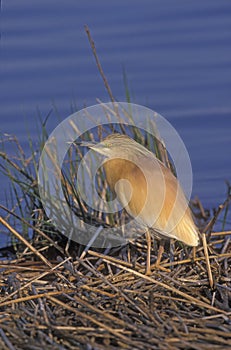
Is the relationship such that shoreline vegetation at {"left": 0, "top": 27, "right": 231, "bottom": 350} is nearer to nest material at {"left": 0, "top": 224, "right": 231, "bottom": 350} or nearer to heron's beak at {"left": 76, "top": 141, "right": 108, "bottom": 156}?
nest material at {"left": 0, "top": 224, "right": 231, "bottom": 350}

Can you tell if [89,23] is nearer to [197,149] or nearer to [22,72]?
[22,72]

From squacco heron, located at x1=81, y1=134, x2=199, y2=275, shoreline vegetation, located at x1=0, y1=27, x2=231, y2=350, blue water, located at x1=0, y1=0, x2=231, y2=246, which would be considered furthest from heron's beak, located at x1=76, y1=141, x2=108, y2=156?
blue water, located at x1=0, y1=0, x2=231, y2=246

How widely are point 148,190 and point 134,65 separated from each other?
3.66 meters

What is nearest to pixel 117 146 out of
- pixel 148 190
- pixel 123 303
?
pixel 148 190

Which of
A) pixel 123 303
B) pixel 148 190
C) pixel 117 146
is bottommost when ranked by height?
pixel 123 303

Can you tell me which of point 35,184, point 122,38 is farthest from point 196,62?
point 35,184

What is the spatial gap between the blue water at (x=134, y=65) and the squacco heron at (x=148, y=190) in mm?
1874

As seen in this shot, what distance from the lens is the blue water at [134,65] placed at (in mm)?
7375

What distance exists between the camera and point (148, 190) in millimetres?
4785

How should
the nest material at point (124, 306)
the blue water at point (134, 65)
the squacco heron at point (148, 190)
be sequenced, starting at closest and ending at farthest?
the nest material at point (124, 306) → the squacco heron at point (148, 190) → the blue water at point (134, 65)

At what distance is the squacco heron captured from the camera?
4.68m

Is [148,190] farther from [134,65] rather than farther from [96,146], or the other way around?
[134,65]

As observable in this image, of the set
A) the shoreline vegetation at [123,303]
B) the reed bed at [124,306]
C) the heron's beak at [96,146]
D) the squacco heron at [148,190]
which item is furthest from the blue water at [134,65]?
the reed bed at [124,306]

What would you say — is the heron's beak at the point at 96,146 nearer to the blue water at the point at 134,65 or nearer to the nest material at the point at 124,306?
the nest material at the point at 124,306
